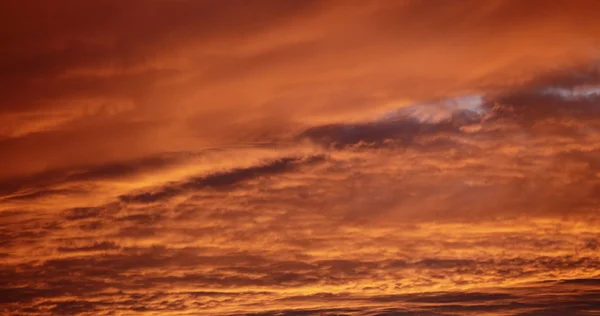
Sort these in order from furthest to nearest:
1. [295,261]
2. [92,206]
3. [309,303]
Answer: [309,303] < [295,261] < [92,206]

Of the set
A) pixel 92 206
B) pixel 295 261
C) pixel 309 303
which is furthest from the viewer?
pixel 309 303

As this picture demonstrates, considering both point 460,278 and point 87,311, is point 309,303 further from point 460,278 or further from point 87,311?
point 87,311

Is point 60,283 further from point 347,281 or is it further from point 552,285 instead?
point 552,285

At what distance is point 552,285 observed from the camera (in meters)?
21.8

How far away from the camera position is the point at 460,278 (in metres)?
21.0

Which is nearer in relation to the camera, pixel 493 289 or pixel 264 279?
pixel 264 279

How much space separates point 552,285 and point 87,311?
14155 millimetres

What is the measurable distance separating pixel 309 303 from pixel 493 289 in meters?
5.80

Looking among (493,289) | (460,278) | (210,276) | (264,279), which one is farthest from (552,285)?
(210,276)

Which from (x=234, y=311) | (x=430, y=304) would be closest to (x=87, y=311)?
(x=234, y=311)

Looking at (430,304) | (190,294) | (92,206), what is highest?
(92,206)

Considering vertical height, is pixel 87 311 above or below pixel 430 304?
above

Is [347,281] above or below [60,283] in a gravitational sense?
below

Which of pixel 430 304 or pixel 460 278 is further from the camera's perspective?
pixel 430 304
